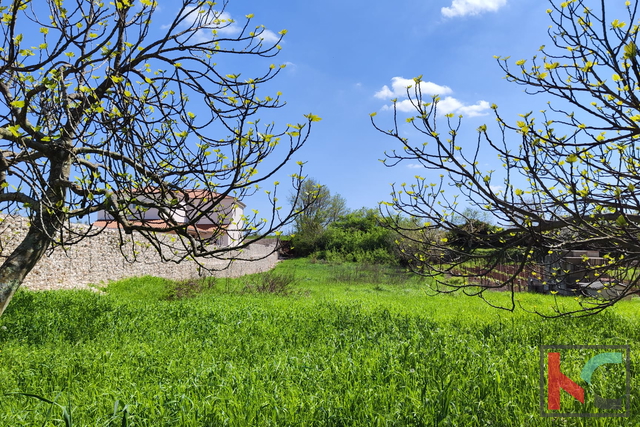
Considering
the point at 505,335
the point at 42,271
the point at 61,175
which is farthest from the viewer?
the point at 42,271

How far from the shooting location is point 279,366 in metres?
4.43

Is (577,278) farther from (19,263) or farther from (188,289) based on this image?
(188,289)

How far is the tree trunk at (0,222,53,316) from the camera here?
15.7 ft

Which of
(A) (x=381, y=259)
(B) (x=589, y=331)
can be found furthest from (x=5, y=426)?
(A) (x=381, y=259)

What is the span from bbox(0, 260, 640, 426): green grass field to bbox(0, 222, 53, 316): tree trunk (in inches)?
35.3

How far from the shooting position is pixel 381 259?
3059 cm

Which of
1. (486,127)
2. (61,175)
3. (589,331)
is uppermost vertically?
(61,175)

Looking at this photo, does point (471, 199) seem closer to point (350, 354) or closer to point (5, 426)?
point (350, 354)

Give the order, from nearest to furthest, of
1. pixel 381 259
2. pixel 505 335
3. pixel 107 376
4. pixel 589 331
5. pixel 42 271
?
pixel 107 376 < pixel 505 335 < pixel 589 331 < pixel 42 271 < pixel 381 259

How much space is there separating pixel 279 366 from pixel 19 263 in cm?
366

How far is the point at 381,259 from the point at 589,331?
23817 millimetres

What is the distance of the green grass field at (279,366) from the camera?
127 inches

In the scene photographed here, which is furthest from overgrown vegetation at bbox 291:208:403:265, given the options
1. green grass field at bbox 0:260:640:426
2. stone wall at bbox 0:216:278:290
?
green grass field at bbox 0:260:640:426

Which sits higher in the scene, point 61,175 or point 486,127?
point 61,175
